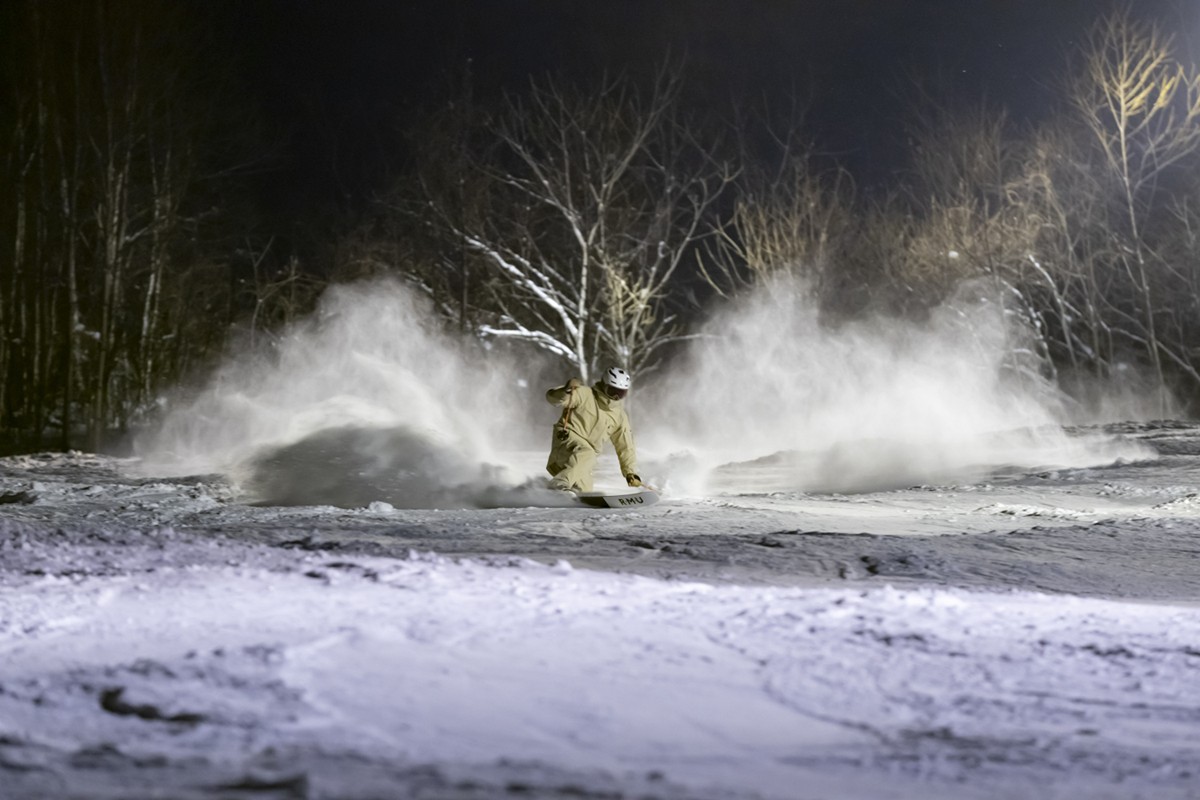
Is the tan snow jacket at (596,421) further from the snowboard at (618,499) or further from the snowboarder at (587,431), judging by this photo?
the snowboard at (618,499)

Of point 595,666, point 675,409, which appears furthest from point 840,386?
point 595,666

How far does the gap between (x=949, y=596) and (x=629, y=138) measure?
92.3 ft

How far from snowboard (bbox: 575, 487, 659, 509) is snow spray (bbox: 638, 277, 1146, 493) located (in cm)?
915

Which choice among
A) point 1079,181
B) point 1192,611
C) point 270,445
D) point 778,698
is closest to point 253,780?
point 778,698

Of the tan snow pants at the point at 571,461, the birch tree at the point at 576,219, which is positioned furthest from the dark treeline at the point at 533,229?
the tan snow pants at the point at 571,461

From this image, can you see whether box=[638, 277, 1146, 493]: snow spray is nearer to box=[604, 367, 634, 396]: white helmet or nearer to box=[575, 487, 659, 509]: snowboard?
box=[604, 367, 634, 396]: white helmet

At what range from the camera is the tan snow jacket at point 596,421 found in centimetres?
1273

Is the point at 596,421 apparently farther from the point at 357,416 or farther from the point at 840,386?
the point at 840,386

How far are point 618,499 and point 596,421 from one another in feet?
3.92

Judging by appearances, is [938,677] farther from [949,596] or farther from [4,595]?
[4,595]

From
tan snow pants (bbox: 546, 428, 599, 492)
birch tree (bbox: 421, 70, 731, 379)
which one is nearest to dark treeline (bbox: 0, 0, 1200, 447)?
birch tree (bbox: 421, 70, 731, 379)

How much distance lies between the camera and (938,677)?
4.62 meters

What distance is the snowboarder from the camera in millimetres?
12711

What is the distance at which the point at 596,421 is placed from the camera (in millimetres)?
12859
